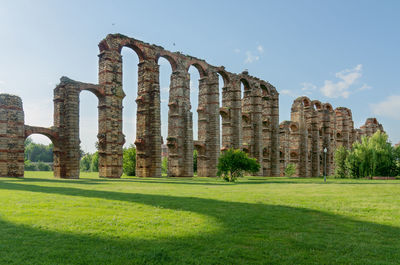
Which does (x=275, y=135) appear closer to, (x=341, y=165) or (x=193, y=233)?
(x=341, y=165)

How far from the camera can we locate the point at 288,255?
4965mm

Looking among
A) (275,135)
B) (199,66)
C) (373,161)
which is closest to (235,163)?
(199,66)

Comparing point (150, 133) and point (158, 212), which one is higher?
point (150, 133)

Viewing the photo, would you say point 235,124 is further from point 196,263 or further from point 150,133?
point 196,263

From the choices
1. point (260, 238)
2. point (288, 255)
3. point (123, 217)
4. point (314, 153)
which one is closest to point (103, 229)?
point (123, 217)

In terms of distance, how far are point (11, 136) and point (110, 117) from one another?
7.64 meters

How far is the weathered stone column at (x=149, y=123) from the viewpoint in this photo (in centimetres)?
3022

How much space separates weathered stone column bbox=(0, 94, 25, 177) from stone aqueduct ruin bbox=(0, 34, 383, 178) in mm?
68

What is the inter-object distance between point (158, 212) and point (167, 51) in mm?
26503

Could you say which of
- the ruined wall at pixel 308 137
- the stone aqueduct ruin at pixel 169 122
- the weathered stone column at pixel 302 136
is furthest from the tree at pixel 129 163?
the weathered stone column at pixel 302 136

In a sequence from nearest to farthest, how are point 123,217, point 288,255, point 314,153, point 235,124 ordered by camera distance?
point 288,255 < point 123,217 < point 235,124 < point 314,153

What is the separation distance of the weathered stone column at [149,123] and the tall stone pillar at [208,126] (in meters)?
6.73

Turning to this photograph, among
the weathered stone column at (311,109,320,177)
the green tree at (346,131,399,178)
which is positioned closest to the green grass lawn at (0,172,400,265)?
the green tree at (346,131,399,178)

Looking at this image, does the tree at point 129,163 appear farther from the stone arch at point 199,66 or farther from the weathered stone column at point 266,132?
the weathered stone column at point 266,132
